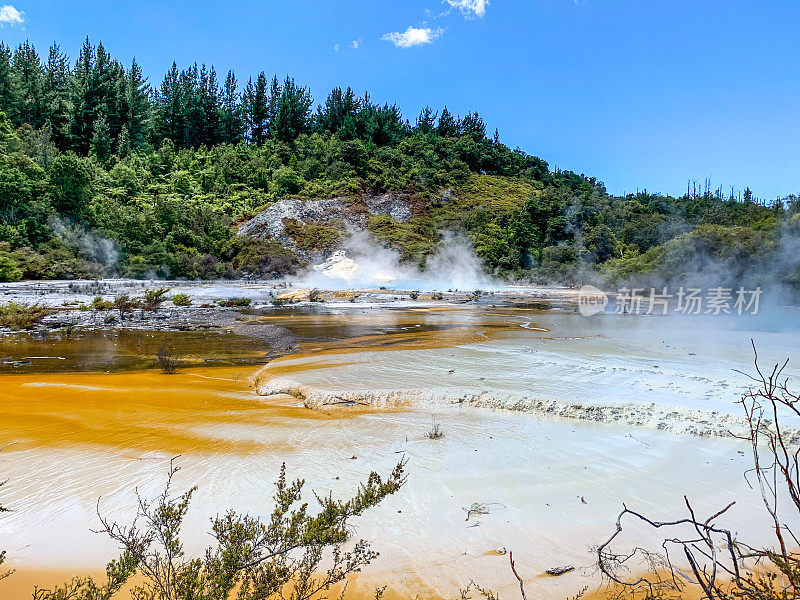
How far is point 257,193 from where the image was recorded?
1619 inches

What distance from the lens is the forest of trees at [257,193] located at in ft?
78.0

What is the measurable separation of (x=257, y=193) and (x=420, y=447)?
4044 centimetres

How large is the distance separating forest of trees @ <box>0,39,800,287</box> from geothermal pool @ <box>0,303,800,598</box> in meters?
17.0

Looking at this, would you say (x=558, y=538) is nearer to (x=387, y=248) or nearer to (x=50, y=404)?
(x=50, y=404)

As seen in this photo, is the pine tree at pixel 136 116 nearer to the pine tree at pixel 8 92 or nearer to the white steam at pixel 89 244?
the pine tree at pixel 8 92

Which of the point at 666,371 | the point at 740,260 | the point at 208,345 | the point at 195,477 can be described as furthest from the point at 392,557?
the point at 740,260

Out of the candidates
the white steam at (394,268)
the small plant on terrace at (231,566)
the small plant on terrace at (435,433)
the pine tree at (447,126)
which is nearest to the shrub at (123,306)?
the small plant on terrace at (435,433)

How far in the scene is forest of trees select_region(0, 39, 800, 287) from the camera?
23766 mm

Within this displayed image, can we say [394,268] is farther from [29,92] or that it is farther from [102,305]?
[29,92]

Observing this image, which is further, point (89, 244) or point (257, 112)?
point (257, 112)

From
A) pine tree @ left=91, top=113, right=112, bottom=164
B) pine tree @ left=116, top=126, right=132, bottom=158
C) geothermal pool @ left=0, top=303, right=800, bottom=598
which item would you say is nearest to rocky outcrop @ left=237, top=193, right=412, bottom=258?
pine tree @ left=91, top=113, right=112, bottom=164

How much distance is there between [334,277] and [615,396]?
28879 millimetres

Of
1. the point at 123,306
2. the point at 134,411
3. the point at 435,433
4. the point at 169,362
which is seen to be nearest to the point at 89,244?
the point at 123,306

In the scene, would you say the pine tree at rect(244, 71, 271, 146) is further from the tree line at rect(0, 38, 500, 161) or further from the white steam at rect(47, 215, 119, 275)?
the white steam at rect(47, 215, 119, 275)
